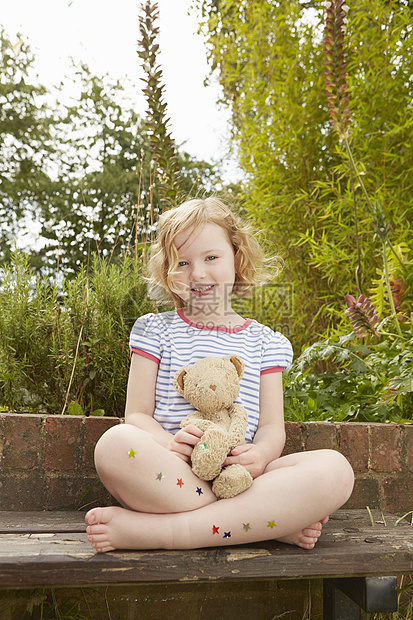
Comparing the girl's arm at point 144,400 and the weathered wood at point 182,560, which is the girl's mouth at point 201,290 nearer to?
the girl's arm at point 144,400

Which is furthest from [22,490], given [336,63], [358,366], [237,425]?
[336,63]

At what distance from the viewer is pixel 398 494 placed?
5.59 feet

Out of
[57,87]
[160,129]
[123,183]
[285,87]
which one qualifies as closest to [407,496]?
[160,129]

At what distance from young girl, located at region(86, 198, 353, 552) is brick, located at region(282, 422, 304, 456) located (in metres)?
0.19

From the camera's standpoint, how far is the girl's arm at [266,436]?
1.26 m

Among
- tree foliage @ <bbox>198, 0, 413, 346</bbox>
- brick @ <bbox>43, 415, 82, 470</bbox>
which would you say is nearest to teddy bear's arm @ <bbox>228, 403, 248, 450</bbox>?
brick @ <bbox>43, 415, 82, 470</bbox>

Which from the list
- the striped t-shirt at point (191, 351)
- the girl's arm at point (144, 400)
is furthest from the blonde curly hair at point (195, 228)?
the girl's arm at point (144, 400)

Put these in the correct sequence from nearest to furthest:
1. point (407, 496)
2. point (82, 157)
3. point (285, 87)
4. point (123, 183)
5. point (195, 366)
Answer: point (195, 366), point (407, 496), point (285, 87), point (123, 183), point (82, 157)

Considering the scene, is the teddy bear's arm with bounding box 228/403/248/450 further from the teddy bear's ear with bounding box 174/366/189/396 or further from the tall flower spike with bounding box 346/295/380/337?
the tall flower spike with bounding box 346/295/380/337

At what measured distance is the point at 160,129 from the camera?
6.34 feet

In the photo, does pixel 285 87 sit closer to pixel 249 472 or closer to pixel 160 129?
pixel 160 129

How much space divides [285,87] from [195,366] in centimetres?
252

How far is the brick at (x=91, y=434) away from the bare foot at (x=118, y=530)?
459 millimetres

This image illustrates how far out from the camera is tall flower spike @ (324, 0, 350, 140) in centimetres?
199
